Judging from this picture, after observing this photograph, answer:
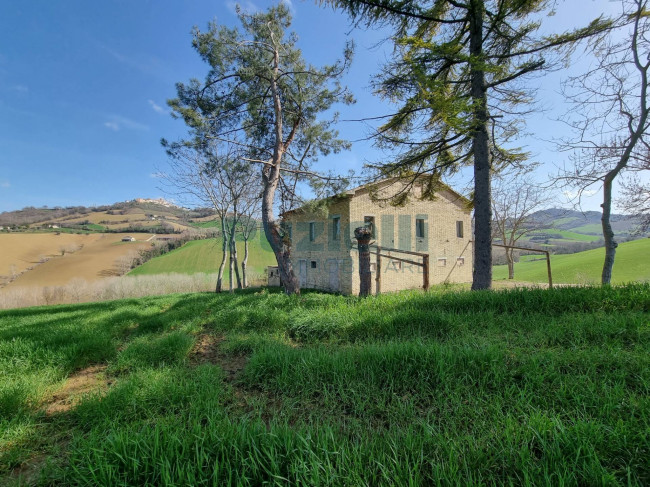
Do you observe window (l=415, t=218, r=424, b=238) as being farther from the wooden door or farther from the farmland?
the farmland

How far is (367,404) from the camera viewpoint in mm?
2242

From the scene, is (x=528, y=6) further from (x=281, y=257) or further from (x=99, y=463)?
(x=99, y=463)

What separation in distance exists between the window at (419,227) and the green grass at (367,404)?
12347mm

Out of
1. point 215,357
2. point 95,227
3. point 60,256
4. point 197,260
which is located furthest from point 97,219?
point 215,357

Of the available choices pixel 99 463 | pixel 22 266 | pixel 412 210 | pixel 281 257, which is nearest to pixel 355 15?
pixel 281 257

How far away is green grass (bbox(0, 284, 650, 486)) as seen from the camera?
141cm

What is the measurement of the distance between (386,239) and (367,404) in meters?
14.0

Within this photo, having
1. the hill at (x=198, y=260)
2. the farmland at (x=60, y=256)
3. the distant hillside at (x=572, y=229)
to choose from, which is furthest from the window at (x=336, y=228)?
the farmland at (x=60, y=256)

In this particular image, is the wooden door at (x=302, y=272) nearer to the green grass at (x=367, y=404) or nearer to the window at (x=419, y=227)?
the window at (x=419, y=227)

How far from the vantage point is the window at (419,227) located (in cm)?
1680

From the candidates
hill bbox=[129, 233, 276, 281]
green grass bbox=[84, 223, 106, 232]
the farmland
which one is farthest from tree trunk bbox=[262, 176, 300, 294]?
green grass bbox=[84, 223, 106, 232]

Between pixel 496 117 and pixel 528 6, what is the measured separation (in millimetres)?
2694

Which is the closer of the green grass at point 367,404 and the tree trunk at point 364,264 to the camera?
the green grass at point 367,404

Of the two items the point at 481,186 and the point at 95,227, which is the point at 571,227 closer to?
the point at 481,186
